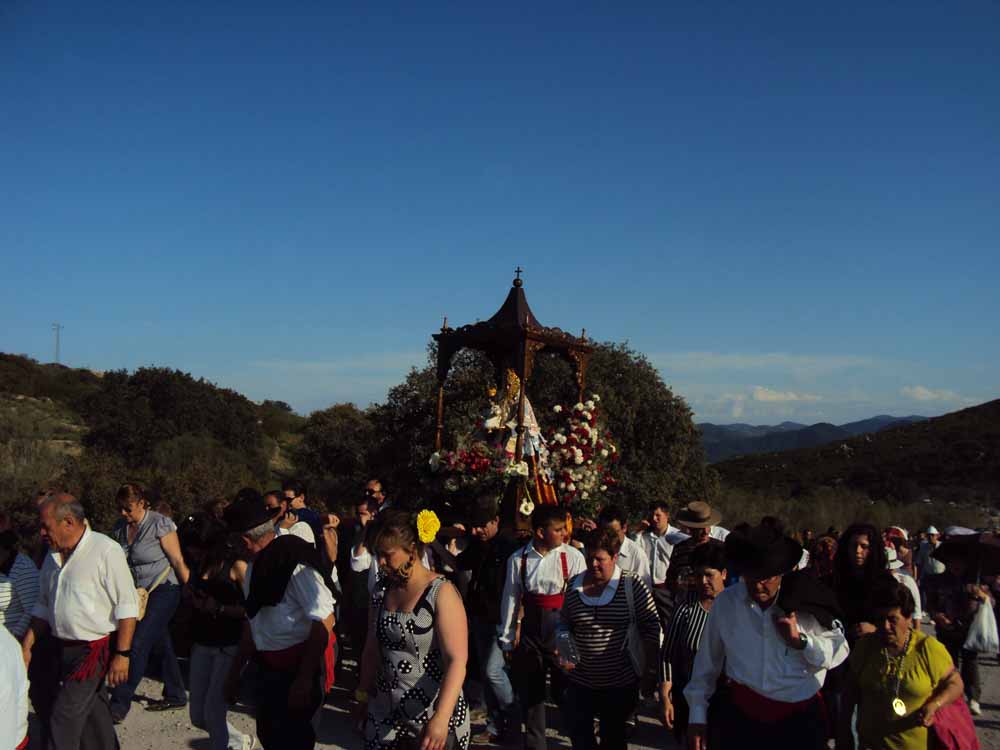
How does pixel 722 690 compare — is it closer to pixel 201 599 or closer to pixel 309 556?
pixel 309 556

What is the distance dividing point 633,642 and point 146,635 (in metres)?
4.43

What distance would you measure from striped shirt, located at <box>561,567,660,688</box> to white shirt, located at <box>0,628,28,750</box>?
10.00 ft

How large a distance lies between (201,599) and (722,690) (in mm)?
3584

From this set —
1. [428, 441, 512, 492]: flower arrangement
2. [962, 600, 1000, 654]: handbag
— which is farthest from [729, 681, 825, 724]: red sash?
[428, 441, 512, 492]: flower arrangement

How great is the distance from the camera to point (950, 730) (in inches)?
170

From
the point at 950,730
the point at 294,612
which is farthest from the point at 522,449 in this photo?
the point at 950,730

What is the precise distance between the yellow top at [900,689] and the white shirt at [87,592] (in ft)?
14.2

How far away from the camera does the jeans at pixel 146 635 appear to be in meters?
7.12

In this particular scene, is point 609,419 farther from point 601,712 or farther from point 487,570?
point 601,712

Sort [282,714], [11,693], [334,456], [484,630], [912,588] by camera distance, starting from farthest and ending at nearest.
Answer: [334,456]
[484,630]
[912,588]
[282,714]
[11,693]

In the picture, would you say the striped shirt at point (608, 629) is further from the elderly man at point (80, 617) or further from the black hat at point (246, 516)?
the elderly man at point (80, 617)

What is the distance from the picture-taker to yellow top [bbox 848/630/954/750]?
4.35 m

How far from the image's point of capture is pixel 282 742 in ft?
15.2

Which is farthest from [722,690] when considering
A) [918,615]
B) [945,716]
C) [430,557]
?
[430,557]
